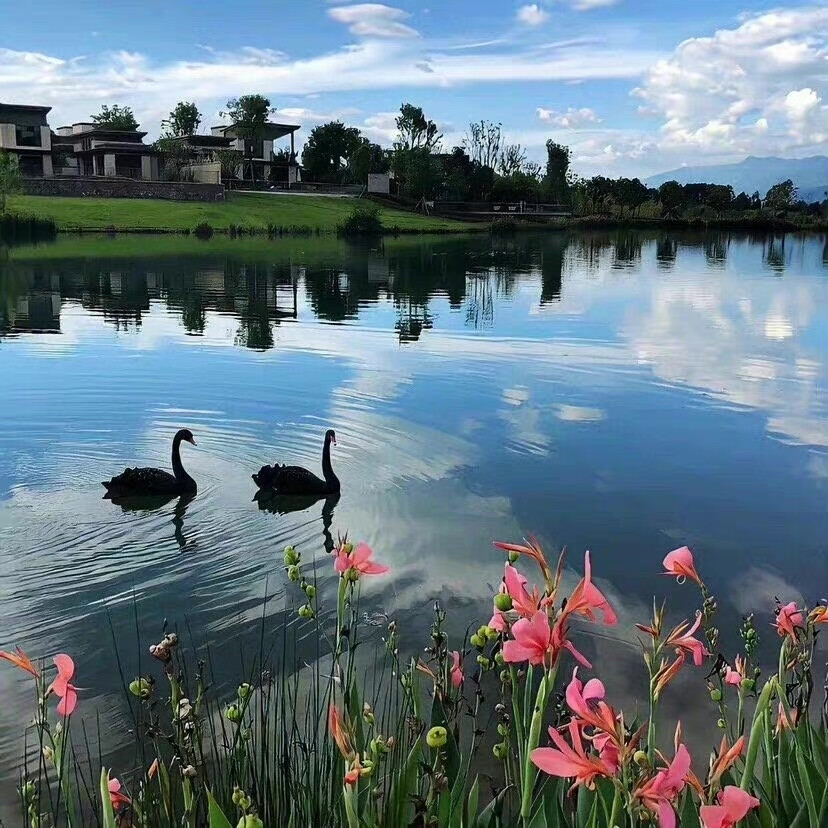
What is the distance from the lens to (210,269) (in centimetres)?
3069

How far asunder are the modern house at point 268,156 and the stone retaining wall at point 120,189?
52.9ft

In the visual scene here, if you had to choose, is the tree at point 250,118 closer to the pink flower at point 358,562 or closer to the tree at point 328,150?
the tree at point 328,150

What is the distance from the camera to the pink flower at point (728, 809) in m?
1.42

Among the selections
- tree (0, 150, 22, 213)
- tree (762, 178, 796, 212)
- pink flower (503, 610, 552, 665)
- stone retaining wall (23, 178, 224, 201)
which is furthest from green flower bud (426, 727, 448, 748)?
tree (762, 178, 796, 212)

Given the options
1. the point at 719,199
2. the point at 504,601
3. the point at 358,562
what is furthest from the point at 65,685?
the point at 719,199

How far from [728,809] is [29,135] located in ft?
263

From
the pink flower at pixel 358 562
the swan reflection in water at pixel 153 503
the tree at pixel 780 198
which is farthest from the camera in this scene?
the tree at pixel 780 198

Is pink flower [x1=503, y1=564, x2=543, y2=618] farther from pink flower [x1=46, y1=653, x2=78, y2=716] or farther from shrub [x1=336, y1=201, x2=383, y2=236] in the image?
shrub [x1=336, y1=201, x2=383, y2=236]

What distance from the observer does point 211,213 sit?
5772cm

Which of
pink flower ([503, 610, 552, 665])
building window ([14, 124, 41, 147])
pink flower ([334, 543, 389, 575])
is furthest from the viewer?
building window ([14, 124, 41, 147])

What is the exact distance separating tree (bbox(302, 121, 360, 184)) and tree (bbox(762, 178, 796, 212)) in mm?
41682

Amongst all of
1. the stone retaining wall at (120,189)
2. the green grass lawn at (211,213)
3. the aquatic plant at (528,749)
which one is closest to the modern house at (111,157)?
the stone retaining wall at (120,189)

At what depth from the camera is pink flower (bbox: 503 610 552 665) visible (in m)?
1.53

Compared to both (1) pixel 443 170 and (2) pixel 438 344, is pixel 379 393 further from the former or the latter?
(1) pixel 443 170
